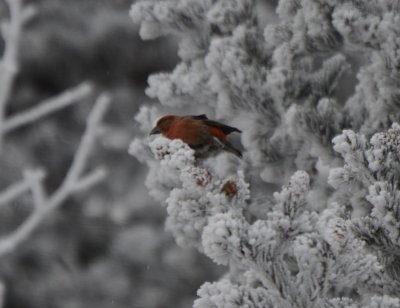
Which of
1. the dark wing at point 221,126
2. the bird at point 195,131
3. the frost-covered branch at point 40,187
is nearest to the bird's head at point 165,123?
the bird at point 195,131

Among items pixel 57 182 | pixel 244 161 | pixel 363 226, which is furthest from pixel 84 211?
pixel 363 226

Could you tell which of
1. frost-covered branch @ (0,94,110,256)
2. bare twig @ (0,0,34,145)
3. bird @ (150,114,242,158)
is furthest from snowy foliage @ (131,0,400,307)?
bare twig @ (0,0,34,145)

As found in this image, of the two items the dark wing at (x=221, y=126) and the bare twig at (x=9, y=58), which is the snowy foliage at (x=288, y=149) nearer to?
the dark wing at (x=221, y=126)

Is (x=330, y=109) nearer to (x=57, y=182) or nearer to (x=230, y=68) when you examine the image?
(x=230, y=68)

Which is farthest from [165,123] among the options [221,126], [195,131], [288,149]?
[288,149]

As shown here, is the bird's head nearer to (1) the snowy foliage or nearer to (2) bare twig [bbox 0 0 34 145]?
(1) the snowy foliage

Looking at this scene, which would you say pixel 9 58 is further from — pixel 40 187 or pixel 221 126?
pixel 221 126
